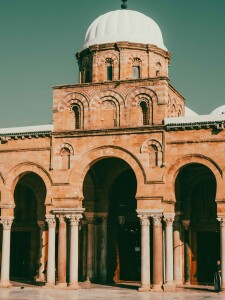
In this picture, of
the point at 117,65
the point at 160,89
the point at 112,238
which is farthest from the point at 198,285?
the point at 117,65

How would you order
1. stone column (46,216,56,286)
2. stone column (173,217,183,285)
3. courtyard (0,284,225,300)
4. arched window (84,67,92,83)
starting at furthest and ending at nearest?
→ arched window (84,67,92,83) < stone column (173,217,183,285) < stone column (46,216,56,286) < courtyard (0,284,225,300)

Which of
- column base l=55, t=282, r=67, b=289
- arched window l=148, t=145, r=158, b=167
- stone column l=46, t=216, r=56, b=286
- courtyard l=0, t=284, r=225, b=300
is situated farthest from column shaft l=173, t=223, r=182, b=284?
stone column l=46, t=216, r=56, b=286

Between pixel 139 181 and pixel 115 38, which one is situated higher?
pixel 115 38

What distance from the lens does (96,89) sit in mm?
28625

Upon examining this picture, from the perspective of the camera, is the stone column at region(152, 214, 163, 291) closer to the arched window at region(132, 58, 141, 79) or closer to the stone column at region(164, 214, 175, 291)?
the stone column at region(164, 214, 175, 291)

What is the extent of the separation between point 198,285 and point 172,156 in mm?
7393

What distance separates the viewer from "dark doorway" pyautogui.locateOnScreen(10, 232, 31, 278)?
3281 centimetres

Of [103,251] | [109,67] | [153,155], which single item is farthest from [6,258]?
[109,67]

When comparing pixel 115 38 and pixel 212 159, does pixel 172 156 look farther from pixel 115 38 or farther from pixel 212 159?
pixel 115 38

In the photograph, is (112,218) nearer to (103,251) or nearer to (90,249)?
(103,251)

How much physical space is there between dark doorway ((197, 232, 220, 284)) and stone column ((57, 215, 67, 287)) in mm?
7179

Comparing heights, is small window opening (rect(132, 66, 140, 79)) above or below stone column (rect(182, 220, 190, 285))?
above

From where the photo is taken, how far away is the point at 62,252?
27.7 metres

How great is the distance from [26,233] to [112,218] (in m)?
5.45
